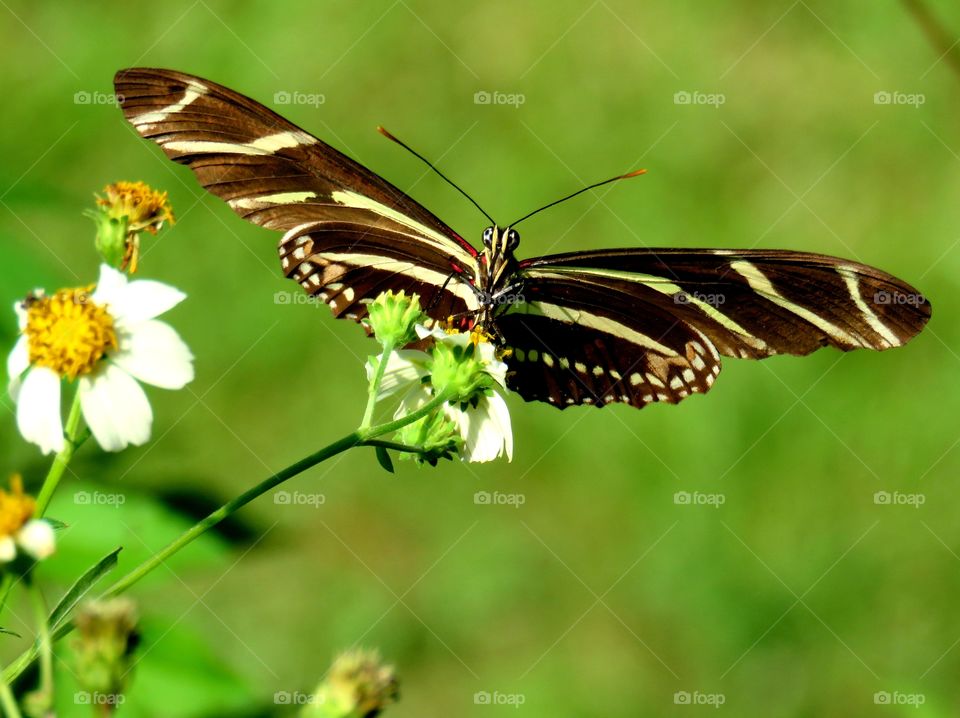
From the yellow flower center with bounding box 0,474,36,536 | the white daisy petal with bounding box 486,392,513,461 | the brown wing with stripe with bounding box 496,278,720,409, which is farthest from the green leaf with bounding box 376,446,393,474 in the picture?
the brown wing with stripe with bounding box 496,278,720,409

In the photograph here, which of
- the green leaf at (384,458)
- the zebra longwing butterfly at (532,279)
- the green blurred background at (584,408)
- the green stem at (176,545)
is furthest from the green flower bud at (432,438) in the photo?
the green blurred background at (584,408)

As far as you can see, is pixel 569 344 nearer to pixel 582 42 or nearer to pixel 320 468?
pixel 320 468

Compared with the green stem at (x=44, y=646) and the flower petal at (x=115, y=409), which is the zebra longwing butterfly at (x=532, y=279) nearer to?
the flower petal at (x=115, y=409)

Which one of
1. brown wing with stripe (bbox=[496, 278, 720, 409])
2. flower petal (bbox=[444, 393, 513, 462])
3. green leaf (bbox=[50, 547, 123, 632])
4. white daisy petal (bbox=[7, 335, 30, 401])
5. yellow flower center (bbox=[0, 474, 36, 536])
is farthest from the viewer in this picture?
brown wing with stripe (bbox=[496, 278, 720, 409])

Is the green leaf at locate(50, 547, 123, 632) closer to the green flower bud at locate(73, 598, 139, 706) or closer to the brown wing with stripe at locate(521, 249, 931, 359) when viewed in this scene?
the green flower bud at locate(73, 598, 139, 706)

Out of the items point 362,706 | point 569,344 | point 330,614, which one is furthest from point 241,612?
point 362,706
